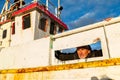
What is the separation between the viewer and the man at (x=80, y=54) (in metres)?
7.14

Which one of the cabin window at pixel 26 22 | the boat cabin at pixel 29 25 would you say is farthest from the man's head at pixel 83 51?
the cabin window at pixel 26 22

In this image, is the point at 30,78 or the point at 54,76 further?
the point at 30,78

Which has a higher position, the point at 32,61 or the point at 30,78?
the point at 32,61

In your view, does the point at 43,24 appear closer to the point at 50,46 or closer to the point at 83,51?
the point at 50,46

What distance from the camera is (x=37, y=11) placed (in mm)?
10422

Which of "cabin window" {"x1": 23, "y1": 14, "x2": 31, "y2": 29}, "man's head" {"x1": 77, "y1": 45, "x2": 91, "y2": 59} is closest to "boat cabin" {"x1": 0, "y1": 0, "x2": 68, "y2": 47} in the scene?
"cabin window" {"x1": 23, "y1": 14, "x2": 31, "y2": 29}

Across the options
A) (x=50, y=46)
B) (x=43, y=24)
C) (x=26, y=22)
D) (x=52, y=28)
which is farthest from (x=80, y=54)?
(x=26, y=22)

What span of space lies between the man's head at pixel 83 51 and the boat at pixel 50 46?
22 cm

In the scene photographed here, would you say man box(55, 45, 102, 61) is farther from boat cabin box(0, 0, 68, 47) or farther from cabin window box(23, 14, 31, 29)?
cabin window box(23, 14, 31, 29)

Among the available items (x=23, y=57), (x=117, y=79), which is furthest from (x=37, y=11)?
(x=117, y=79)

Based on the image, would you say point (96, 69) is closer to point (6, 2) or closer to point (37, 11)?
point (37, 11)

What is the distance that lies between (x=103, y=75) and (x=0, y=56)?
7.42 metres

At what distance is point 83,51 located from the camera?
7340 mm

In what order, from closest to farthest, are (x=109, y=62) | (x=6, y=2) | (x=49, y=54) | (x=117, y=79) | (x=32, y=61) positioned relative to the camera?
(x=117, y=79) < (x=109, y=62) < (x=49, y=54) < (x=32, y=61) < (x=6, y=2)
